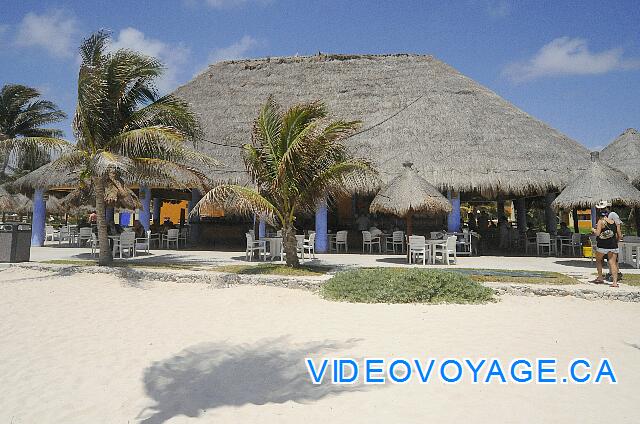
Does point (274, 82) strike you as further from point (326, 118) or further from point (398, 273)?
point (398, 273)

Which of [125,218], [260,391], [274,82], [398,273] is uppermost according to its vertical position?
[274,82]

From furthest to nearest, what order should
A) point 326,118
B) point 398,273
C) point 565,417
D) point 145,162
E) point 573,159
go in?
point 573,159 → point 145,162 → point 326,118 → point 398,273 → point 565,417

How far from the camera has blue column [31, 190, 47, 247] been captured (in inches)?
653

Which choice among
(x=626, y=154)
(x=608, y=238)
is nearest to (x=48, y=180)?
(x=608, y=238)

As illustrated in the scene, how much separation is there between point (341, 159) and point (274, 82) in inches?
437

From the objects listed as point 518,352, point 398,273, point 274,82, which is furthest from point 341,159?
point 274,82

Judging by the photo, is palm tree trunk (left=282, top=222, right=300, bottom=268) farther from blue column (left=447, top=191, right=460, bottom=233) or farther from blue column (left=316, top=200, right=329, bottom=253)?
blue column (left=447, top=191, right=460, bottom=233)

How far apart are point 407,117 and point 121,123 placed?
33.0 ft

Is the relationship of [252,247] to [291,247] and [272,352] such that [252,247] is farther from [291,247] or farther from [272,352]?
[272,352]

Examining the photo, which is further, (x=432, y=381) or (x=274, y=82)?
(x=274, y=82)

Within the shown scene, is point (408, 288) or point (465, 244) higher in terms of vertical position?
point (465, 244)

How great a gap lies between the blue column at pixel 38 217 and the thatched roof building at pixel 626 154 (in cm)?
2113

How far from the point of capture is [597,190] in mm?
10922

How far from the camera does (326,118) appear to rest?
940 cm
